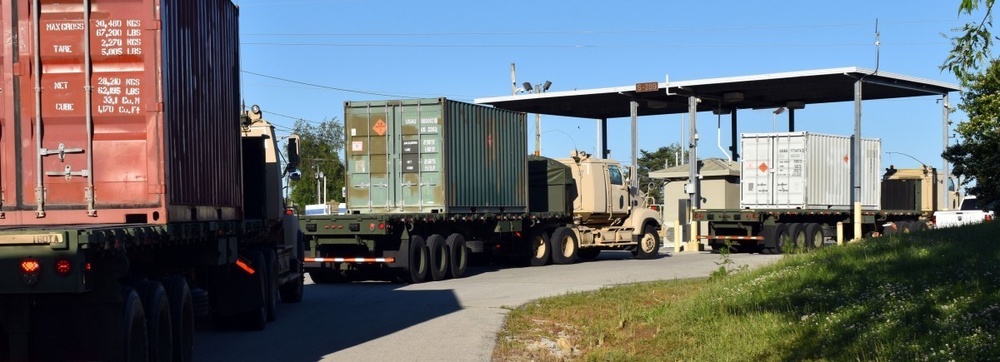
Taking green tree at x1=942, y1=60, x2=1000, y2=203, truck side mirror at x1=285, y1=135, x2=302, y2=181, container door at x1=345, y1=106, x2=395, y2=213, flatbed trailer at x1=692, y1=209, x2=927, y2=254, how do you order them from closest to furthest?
truck side mirror at x1=285, y1=135, x2=302, y2=181 → container door at x1=345, y1=106, x2=395, y2=213 → green tree at x1=942, y1=60, x2=1000, y2=203 → flatbed trailer at x1=692, y1=209, x2=927, y2=254

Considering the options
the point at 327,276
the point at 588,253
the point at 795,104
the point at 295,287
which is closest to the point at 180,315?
the point at 295,287

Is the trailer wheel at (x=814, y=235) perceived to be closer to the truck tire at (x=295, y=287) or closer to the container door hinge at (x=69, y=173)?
the truck tire at (x=295, y=287)

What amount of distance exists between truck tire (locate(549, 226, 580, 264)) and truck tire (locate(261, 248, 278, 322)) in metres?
14.4

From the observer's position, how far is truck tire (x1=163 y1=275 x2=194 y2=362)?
33.8 feet

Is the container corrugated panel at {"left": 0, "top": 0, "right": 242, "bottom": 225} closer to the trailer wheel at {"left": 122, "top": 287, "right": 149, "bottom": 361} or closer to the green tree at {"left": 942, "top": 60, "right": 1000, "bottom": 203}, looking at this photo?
the trailer wheel at {"left": 122, "top": 287, "right": 149, "bottom": 361}

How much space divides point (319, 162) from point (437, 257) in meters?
40.3

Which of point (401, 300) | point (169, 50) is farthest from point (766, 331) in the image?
point (401, 300)

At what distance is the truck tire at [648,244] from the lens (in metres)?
33.2

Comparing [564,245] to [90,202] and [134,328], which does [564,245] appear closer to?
[90,202]

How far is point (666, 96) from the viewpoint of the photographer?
41.5 m

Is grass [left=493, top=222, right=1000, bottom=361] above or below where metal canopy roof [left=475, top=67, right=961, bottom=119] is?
below

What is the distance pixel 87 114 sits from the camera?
9.66m

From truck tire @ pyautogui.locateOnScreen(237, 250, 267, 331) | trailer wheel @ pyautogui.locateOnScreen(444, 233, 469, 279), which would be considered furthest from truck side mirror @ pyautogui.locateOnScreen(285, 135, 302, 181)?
trailer wheel @ pyautogui.locateOnScreen(444, 233, 469, 279)

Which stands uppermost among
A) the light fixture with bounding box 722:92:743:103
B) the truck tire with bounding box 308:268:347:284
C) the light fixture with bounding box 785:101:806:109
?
the light fixture with bounding box 722:92:743:103
